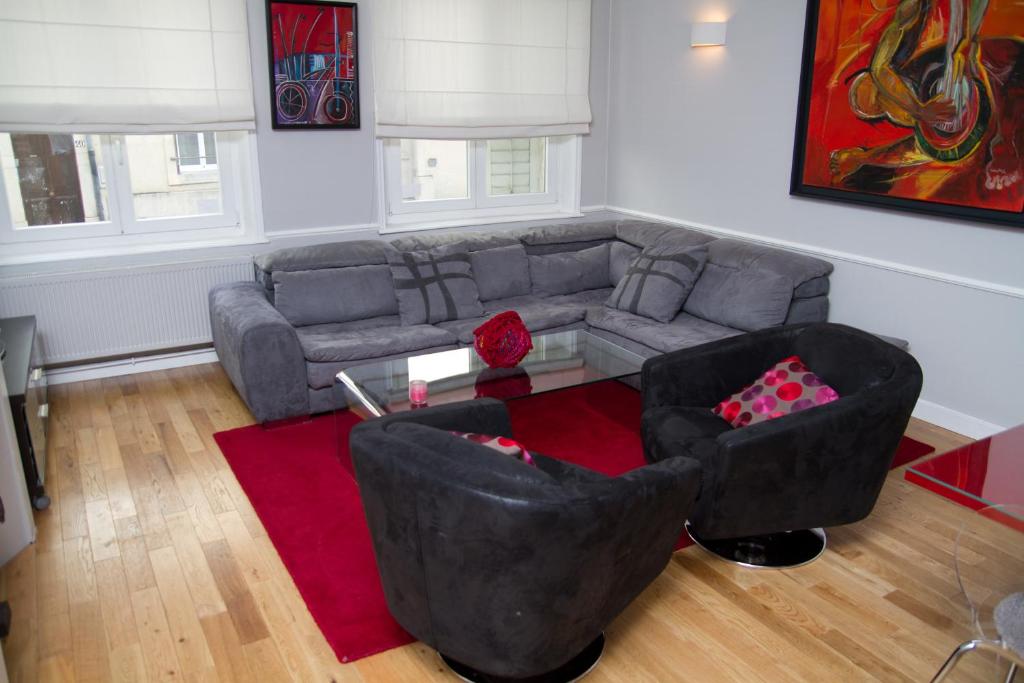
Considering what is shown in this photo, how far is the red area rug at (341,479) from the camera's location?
263 centimetres

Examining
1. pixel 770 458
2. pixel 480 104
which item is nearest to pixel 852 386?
pixel 770 458

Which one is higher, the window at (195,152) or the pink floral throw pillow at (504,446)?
the window at (195,152)

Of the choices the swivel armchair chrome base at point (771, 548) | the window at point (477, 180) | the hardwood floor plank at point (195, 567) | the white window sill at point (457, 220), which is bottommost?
the hardwood floor plank at point (195, 567)

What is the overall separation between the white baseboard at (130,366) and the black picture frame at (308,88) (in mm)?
1412

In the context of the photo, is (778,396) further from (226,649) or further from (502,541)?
(226,649)

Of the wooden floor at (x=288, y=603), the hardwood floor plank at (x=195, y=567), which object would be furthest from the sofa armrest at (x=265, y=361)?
the hardwood floor plank at (x=195, y=567)

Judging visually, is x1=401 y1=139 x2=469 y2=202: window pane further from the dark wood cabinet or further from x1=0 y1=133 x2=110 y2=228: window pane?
the dark wood cabinet

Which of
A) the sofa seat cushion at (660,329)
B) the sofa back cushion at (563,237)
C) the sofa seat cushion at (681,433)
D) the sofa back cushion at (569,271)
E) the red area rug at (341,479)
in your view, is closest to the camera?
the red area rug at (341,479)

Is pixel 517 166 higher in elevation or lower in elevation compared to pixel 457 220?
higher

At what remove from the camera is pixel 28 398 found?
10.6ft

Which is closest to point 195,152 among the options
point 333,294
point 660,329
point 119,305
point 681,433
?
point 119,305

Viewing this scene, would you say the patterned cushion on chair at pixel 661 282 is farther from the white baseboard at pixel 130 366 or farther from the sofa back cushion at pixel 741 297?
the white baseboard at pixel 130 366

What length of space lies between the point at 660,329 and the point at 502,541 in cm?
255

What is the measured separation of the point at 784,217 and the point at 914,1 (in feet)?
4.16
